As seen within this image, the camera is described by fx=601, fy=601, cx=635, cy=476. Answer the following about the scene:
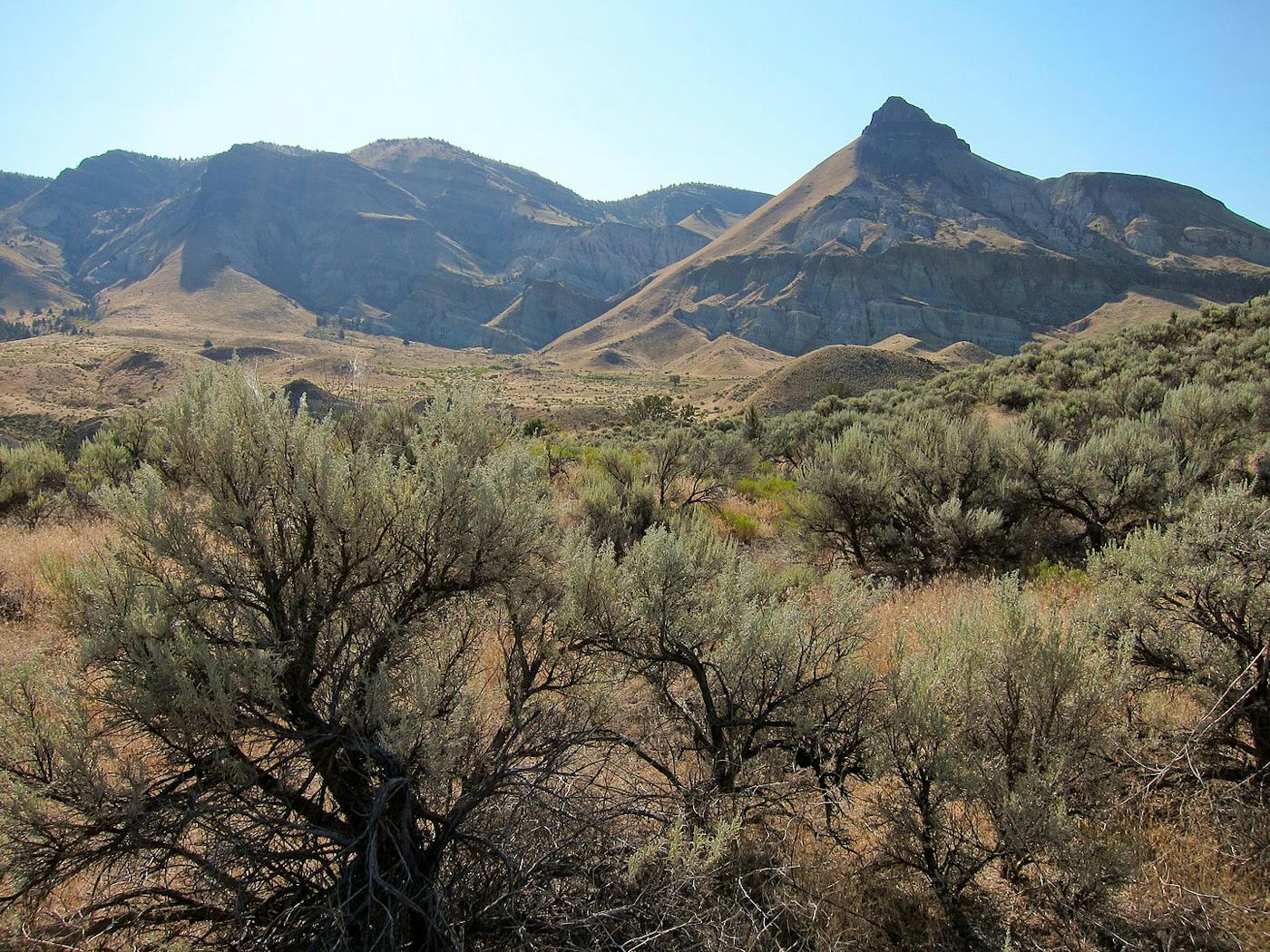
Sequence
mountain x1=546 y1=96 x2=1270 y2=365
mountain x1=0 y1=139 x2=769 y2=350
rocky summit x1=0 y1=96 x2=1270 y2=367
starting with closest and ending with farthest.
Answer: mountain x1=546 y1=96 x2=1270 y2=365 < rocky summit x1=0 y1=96 x2=1270 y2=367 < mountain x1=0 y1=139 x2=769 y2=350

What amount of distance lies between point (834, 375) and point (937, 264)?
93194mm

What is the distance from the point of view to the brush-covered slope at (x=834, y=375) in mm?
42844

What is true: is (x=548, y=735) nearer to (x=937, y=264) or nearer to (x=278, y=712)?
(x=278, y=712)

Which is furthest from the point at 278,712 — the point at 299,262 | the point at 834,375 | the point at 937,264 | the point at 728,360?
the point at 299,262

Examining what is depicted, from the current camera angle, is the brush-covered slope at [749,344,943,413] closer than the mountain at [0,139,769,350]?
Yes

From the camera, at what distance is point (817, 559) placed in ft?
31.1

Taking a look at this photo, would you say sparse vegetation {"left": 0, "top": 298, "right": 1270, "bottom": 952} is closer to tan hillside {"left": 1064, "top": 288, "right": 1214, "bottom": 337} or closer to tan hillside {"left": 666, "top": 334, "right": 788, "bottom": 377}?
tan hillside {"left": 666, "top": 334, "right": 788, "bottom": 377}

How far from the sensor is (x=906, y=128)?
166 m

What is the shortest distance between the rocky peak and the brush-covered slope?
149 m

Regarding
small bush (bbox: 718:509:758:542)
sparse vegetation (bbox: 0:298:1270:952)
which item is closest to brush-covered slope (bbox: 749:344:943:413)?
small bush (bbox: 718:509:758:542)

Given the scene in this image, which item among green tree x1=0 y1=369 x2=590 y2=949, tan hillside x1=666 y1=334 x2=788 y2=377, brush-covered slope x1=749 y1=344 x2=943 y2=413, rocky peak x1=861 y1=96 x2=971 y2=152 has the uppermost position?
rocky peak x1=861 y1=96 x2=971 y2=152

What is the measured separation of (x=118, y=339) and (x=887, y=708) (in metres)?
119

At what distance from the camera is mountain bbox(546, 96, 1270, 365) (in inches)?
4163

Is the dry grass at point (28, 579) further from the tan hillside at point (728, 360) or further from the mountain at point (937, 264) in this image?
the mountain at point (937, 264)
